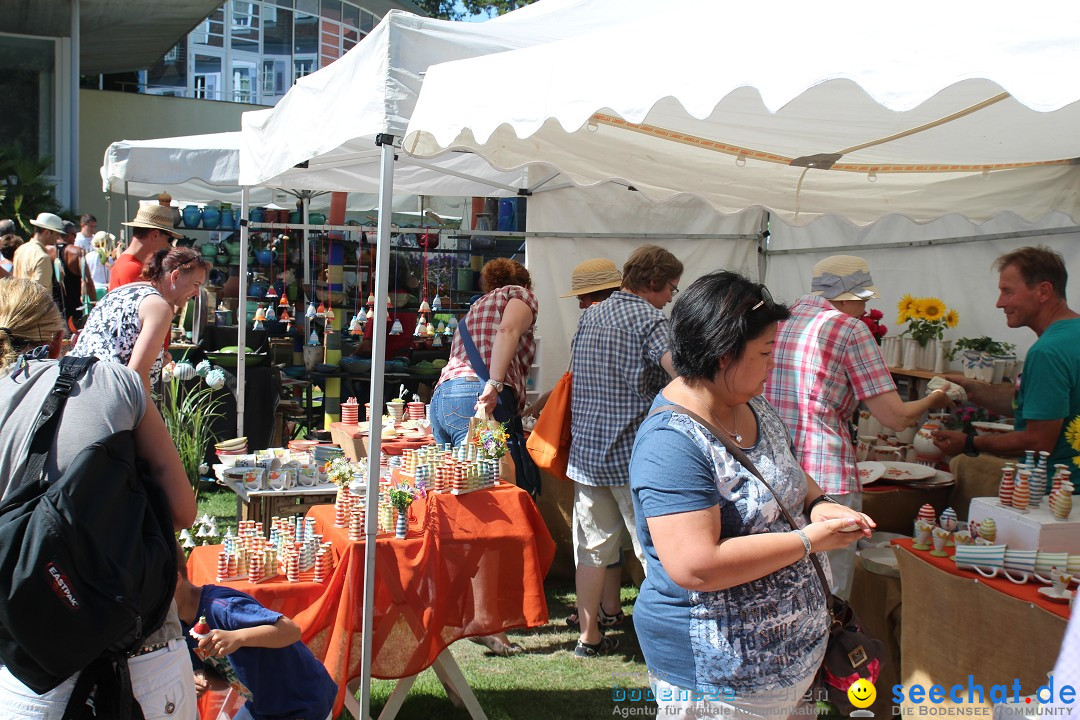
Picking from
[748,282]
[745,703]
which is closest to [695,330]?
[748,282]

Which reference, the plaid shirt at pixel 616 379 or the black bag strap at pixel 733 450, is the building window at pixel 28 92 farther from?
the black bag strap at pixel 733 450

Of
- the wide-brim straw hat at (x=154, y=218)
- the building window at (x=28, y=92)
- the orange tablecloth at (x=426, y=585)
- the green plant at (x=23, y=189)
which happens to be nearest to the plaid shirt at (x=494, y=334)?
the orange tablecloth at (x=426, y=585)

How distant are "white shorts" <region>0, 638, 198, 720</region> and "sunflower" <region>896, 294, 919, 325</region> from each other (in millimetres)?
4061

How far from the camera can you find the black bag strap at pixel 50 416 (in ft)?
5.25

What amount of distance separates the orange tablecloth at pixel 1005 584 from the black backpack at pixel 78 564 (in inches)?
84.1

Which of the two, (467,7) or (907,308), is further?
(467,7)

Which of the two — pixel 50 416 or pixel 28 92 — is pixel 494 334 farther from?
pixel 28 92

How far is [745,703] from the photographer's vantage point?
1703 mm

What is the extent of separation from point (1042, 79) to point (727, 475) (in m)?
0.92

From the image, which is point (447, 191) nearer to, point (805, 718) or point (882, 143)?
point (882, 143)

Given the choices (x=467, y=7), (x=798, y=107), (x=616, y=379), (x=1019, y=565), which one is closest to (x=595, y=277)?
(x=616, y=379)

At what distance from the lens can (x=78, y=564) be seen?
1551mm

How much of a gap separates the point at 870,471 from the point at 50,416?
130 inches

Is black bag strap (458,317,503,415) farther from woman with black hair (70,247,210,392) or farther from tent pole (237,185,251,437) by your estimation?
tent pole (237,185,251,437)
